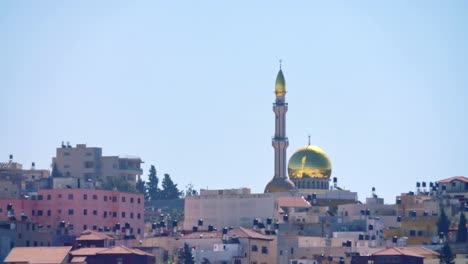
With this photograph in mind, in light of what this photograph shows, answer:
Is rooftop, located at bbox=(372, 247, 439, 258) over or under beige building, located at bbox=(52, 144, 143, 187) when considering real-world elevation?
under

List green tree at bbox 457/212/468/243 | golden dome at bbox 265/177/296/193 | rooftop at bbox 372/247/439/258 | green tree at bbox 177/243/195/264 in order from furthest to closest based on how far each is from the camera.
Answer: golden dome at bbox 265/177/296/193 → green tree at bbox 457/212/468/243 → green tree at bbox 177/243/195/264 → rooftop at bbox 372/247/439/258

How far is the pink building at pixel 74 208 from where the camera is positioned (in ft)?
526

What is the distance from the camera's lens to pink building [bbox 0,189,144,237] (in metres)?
160

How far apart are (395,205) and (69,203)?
91.7 feet

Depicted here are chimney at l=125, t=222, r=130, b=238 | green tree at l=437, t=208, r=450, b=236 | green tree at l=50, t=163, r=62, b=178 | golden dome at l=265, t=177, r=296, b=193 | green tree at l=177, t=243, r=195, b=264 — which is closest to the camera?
green tree at l=177, t=243, r=195, b=264

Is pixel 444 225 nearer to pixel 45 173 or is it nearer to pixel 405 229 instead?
pixel 405 229

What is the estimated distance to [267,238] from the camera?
146625 millimetres

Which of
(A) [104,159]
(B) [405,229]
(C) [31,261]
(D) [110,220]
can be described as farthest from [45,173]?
(C) [31,261]

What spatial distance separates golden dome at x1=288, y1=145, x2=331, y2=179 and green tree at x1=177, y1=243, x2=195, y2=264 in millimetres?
33641

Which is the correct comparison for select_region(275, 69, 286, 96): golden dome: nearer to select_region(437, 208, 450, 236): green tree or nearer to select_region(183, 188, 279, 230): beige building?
select_region(183, 188, 279, 230): beige building

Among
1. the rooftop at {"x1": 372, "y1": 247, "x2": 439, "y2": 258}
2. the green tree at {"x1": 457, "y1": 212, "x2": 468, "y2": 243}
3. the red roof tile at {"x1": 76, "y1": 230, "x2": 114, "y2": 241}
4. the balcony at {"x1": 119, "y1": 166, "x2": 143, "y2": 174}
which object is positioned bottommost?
the rooftop at {"x1": 372, "y1": 247, "x2": 439, "y2": 258}

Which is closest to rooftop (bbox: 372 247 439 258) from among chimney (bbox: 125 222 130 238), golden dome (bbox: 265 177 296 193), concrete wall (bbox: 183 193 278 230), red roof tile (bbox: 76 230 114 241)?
red roof tile (bbox: 76 230 114 241)

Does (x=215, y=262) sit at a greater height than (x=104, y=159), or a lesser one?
lesser

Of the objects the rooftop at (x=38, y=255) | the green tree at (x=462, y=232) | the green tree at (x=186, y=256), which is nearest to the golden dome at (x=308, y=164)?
the green tree at (x=462, y=232)
